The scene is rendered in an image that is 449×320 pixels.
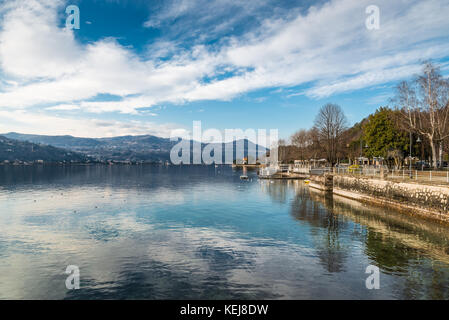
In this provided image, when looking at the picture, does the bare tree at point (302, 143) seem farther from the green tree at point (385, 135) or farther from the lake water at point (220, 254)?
the lake water at point (220, 254)

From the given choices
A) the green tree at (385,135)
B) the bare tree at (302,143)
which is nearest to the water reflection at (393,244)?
the green tree at (385,135)

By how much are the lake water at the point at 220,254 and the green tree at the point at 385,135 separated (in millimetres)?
29451

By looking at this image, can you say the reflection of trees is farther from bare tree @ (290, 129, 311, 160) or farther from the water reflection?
bare tree @ (290, 129, 311, 160)

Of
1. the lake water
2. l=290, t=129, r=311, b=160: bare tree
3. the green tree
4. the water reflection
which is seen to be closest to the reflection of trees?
the water reflection

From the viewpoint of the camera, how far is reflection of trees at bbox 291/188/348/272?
1746 centimetres

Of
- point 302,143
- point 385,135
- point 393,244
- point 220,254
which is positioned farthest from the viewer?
point 302,143

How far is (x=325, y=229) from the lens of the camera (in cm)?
2583

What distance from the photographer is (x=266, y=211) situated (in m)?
36.0

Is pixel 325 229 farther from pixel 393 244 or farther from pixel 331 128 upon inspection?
pixel 331 128

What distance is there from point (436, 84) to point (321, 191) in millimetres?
28019

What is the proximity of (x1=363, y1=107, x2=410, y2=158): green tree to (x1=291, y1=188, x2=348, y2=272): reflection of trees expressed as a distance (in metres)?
24.2

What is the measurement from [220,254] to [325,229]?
494 inches

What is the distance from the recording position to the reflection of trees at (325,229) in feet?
57.3

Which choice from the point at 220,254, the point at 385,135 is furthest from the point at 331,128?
the point at 220,254
